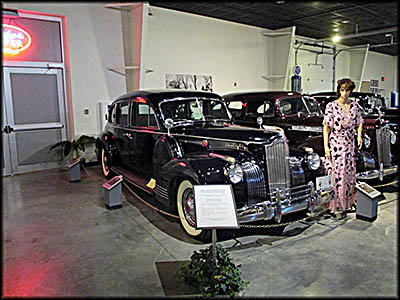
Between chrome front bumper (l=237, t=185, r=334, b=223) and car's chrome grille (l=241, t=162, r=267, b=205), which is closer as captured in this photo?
chrome front bumper (l=237, t=185, r=334, b=223)

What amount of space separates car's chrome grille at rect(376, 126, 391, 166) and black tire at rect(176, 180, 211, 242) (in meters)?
3.04

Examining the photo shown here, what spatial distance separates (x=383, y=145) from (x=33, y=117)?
6.78 m

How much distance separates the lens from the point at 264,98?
6047 millimetres

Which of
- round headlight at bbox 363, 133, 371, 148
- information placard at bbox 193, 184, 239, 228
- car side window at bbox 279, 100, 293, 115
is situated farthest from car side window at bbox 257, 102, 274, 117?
information placard at bbox 193, 184, 239, 228

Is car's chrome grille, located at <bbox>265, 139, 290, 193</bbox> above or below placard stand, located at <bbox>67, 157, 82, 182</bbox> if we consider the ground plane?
above

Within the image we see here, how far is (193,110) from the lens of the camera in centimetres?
445

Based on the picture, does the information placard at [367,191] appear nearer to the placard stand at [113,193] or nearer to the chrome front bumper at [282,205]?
the chrome front bumper at [282,205]

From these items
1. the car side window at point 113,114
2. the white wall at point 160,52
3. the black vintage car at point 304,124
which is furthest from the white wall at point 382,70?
the car side window at point 113,114

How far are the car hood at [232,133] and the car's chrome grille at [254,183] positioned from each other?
323 millimetres

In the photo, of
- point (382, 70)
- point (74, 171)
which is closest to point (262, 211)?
point (74, 171)

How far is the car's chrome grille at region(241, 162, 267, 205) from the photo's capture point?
10.4ft

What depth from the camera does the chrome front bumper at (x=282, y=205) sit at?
3.06m

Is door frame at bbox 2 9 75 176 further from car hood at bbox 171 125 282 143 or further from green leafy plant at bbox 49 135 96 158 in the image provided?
car hood at bbox 171 125 282 143

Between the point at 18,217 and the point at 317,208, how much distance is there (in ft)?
12.3
